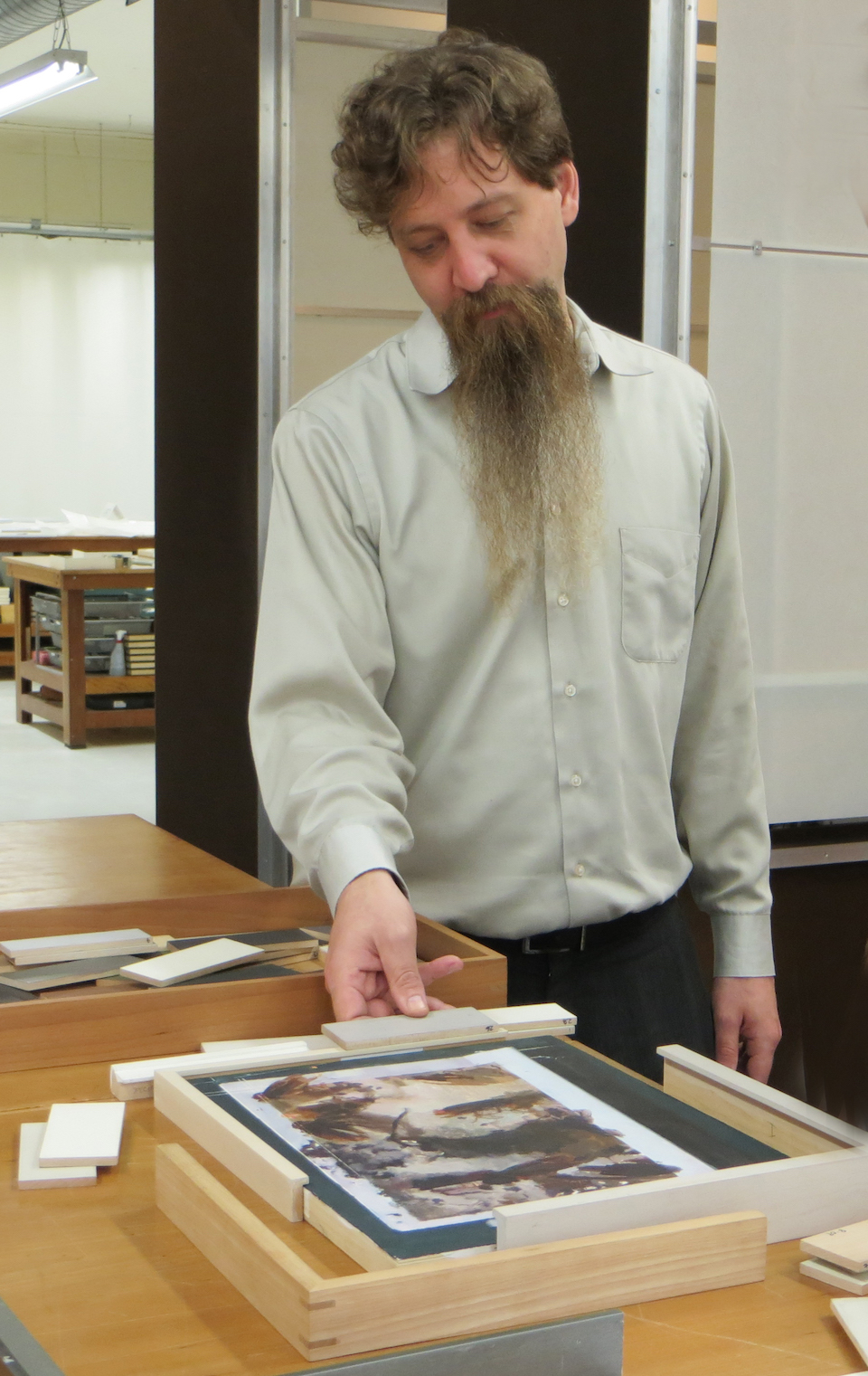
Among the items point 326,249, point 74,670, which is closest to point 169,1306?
point 326,249

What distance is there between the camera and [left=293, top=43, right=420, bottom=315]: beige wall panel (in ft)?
12.8

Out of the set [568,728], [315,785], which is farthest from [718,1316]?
[568,728]

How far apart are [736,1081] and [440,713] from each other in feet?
2.00

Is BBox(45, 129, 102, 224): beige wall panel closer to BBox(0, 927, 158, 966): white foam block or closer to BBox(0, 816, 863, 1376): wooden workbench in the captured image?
BBox(0, 927, 158, 966): white foam block

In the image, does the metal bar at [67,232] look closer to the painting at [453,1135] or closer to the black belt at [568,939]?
the black belt at [568,939]

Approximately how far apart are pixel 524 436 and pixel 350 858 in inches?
22.5

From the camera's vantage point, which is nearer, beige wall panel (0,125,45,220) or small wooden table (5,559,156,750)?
small wooden table (5,559,156,750)

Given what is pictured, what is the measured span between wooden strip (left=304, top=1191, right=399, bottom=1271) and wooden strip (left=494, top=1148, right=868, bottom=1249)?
2.5 inches

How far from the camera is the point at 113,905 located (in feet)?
5.15

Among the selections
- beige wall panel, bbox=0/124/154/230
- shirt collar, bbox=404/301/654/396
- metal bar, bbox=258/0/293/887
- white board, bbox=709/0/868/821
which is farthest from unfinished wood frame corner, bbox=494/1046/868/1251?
beige wall panel, bbox=0/124/154/230

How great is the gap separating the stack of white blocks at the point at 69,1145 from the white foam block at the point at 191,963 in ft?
0.72

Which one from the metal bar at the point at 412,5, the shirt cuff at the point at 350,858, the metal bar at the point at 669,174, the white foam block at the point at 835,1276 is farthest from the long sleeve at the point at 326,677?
the metal bar at the point at 412,5

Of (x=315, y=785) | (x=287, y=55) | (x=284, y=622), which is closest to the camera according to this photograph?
(x=315, y=785)

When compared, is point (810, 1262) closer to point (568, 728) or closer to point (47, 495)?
point (568, 728)
